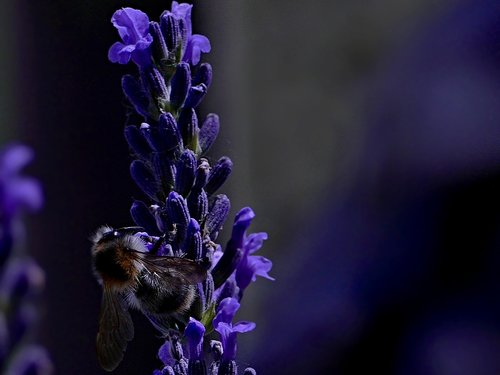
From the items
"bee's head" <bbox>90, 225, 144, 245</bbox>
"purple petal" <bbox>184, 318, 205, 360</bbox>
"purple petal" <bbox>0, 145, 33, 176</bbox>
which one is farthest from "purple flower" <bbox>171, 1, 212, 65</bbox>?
"purple petal" <bbox>0, 145, 33, 176</bbox>

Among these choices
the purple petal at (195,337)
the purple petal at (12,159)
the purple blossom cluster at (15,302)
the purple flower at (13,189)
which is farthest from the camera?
the purple petal at (12,159)

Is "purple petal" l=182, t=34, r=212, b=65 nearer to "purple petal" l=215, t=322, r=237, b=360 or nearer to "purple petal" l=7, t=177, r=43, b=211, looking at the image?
"purple petal" l=215, t=322, r=237, b=360

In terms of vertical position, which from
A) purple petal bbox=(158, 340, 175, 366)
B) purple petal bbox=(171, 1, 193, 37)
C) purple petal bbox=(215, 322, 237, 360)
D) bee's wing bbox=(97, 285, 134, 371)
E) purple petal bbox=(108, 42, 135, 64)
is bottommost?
bee's wing bbox=(97, 285, 134, 371)

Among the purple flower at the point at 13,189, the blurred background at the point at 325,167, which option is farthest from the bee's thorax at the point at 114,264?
the blurred background at the point at 325,167

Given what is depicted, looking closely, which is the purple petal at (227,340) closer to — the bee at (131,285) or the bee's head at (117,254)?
the bee at (131,285)

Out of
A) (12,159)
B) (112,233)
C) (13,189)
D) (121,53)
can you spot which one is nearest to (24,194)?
(13,189)

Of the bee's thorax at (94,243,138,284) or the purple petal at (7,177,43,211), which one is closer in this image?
the bee's thorax at (94,243,138,284)
